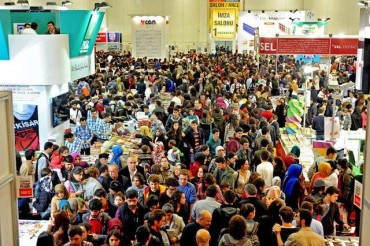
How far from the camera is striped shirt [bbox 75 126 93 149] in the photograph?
10852 mm

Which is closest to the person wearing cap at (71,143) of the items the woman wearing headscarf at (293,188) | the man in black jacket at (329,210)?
the woman wearing headscarf at (293,188)

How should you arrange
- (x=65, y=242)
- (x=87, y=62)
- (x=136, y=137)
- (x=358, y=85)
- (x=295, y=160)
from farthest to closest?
(x=87, y=62) < (x=358, y=85) < (x=136, y=137) < (x=295, y=160) < (x=65, y=242)

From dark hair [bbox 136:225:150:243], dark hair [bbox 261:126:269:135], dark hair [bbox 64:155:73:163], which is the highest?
dark hair [bbox 261:126:269:135]

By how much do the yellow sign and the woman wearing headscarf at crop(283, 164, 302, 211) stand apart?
68.9ft

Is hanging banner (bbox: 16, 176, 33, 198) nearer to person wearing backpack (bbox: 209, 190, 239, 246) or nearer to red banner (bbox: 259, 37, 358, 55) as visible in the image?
person wearing backpack (bbox: 209, 190, 239, 246)

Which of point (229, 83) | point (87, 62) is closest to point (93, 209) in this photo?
point (87, 62)

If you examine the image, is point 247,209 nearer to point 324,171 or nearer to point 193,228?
point 193,228

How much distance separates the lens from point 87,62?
13.4 metres

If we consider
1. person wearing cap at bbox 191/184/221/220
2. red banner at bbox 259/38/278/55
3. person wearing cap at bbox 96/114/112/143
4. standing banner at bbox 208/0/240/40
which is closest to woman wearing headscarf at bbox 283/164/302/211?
person wearing cap at bbox 191/184/221/220

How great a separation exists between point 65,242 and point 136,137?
477 centimetres

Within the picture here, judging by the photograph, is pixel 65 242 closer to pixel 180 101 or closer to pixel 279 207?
pixel 279 207

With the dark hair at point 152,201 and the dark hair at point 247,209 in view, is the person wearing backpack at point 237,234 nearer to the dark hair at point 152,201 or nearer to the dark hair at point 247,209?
the dark hair at point 247,209

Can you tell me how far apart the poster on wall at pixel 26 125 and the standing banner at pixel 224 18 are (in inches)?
700

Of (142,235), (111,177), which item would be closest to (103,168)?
(111,177)
